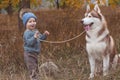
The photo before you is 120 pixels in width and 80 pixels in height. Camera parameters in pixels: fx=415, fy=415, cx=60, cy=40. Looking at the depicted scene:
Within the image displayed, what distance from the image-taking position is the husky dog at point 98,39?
7453 millimetres

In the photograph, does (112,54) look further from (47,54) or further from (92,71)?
(47,54)

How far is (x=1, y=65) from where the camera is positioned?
8891 millimetres

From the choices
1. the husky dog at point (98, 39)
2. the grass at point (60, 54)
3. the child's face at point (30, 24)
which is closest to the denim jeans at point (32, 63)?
the grass at point (60, 54)

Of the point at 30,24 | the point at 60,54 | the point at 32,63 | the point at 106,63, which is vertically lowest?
the point at 60,54

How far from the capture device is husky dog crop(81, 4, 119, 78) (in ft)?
24.5

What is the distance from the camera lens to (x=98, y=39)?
7.53 meters

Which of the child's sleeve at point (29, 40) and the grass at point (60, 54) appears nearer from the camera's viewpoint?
the child's sleeve at point (29, 40)

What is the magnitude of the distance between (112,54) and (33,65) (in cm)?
152

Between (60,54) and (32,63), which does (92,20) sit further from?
(60,54)

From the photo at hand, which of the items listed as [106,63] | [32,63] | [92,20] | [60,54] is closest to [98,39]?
[92,20]

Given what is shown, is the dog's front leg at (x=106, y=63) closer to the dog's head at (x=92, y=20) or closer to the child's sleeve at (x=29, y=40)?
the dog's head at (x=92, y=20)

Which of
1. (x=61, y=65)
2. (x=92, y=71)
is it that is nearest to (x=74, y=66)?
(x=61, y=65)

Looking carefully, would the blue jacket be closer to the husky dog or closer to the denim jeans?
the denim jeans

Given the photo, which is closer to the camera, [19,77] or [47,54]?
[19,77]
